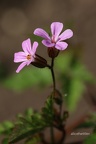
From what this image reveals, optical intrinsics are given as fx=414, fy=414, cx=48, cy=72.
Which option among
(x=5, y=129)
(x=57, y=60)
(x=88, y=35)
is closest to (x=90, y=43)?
(x=88, y=35)

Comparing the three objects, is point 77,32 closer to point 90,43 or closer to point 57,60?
point 90,43

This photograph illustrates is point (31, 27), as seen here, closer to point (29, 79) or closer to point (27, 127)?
point (29, 79)

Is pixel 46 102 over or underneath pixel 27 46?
underneath

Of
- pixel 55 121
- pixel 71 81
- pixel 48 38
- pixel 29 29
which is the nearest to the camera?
pixel 48 38

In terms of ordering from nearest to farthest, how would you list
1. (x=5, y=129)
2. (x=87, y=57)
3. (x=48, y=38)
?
(x=48, y=38) < (x=5, y=129) < (x=87, y=57)

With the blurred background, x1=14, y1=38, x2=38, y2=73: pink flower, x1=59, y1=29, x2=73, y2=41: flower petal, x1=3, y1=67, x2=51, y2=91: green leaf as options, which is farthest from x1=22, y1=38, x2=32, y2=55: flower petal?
the blurred background

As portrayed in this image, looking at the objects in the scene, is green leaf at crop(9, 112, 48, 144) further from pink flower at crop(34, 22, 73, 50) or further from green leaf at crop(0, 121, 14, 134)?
pink flower at crop(34, 22, 73, 50)

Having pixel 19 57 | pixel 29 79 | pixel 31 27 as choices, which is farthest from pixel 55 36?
pixel 31 27
